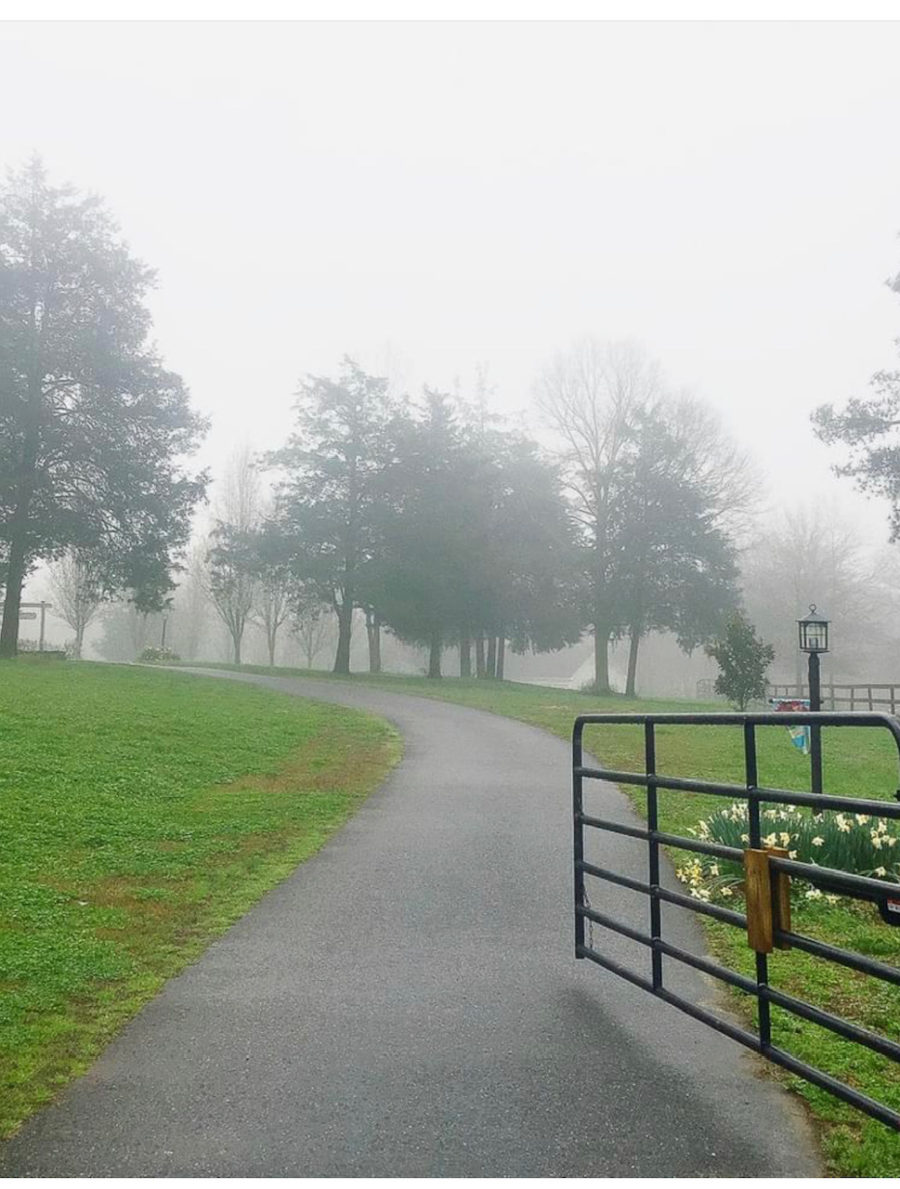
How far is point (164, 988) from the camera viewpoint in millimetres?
4188

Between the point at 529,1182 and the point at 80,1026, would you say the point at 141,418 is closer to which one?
the point at 80,1026

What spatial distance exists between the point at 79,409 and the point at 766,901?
27.3 m

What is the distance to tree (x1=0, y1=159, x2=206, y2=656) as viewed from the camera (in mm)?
25500

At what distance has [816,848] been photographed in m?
5.93

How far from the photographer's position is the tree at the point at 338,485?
115 ft

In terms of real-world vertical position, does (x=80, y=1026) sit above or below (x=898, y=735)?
below

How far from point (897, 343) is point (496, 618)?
19165mm

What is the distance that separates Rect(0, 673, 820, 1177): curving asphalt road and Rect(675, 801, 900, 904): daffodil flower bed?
0.59 m

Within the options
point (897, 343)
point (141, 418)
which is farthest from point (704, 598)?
point (141, 418)

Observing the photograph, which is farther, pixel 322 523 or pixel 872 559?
pixel 872 559

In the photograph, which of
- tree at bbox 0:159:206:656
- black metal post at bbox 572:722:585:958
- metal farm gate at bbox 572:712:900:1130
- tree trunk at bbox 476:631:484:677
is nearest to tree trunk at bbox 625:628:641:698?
tree trunk at bbox 476:631:484:677

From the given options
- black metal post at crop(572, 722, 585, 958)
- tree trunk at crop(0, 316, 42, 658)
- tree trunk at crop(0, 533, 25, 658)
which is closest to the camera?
black metal post at crop(572, 722, 585, 958)

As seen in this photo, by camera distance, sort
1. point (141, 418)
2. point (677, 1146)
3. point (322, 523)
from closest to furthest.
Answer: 1. point (677, 1146)
2. point (141, 418)
3. point (322, 523)

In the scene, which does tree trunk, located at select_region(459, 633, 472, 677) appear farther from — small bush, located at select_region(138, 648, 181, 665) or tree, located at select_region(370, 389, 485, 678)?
small bush, located at select_region(138, 648, 181, 665)
